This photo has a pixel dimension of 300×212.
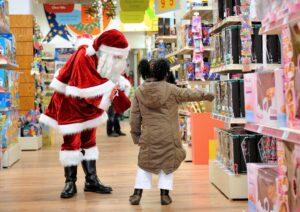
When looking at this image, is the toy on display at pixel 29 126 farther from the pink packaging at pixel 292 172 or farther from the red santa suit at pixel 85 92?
the pink packaging at pixel 292 172

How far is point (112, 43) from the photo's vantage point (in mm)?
3979

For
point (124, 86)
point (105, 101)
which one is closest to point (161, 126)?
point (105, 101)

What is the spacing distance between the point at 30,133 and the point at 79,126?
156 inches

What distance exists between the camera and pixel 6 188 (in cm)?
448

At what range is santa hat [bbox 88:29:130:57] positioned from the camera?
3.97m

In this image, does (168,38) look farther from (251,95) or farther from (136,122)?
(251,95)

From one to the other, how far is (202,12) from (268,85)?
4.21 metres

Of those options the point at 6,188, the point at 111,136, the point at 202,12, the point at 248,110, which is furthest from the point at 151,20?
the point at 248,110

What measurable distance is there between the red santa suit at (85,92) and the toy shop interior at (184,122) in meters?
0.01

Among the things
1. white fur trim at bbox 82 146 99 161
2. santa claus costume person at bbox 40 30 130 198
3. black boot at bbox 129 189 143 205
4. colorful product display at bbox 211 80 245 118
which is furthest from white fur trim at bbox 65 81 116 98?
colorful product display at bbox 211 80 245 118

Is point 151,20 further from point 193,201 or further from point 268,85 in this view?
point 268,85

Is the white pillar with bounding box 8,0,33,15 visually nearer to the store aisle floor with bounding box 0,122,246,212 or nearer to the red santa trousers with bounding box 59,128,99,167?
the store aisle floor with bounding box 0,122,246,212

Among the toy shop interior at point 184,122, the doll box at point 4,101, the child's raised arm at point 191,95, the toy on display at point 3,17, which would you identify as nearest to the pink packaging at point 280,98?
the toy shop interior at point 184,122

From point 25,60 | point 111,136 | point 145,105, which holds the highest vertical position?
point 25,60
